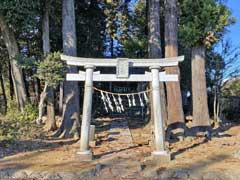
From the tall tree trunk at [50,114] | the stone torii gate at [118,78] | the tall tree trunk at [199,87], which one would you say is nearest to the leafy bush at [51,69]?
the tall tree trunk at [50,114]

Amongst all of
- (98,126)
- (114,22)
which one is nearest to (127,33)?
(114,22)

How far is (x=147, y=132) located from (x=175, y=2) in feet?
13.7

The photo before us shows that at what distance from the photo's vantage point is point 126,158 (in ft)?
23.4

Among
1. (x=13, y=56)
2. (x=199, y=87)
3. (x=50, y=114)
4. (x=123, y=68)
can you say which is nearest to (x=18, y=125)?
(x=50, y=114)

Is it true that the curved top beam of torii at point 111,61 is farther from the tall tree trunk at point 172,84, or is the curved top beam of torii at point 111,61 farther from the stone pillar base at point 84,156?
the tall tree trunk at point 172,84

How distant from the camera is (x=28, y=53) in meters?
16.5

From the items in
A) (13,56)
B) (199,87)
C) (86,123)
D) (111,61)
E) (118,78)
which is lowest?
(86,123)

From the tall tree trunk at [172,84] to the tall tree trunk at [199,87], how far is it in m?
0.75

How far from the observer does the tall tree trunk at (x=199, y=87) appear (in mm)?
9867

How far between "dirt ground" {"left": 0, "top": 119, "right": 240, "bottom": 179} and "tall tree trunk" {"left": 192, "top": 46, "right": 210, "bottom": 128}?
2.12 ft

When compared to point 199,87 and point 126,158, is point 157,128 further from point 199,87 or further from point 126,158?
point 199,87

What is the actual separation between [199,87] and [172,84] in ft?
3.18

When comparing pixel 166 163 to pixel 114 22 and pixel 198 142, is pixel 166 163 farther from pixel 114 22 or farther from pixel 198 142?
pixel 114 22

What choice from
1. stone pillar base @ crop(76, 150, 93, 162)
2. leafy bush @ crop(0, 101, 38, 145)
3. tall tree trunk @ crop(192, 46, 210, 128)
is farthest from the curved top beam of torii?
leafy bush @ crop(0, 101, 38, 145)
